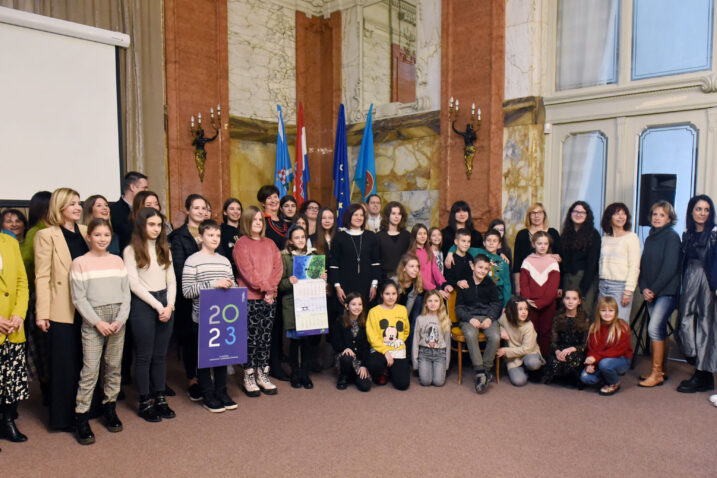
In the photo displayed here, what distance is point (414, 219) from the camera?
24.2 feet

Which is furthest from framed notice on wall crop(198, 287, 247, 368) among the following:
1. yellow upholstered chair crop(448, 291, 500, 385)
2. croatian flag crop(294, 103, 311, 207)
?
croatian flag crop(294, 103, 311, 207)

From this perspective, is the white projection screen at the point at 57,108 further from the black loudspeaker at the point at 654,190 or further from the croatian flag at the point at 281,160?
the black loudspeaker at the point at 654,190

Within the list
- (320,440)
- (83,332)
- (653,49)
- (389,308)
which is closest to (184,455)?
(320,440)

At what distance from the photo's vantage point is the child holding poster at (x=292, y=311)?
14.7ft

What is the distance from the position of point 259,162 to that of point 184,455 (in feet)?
17.1

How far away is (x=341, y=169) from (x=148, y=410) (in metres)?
4.77

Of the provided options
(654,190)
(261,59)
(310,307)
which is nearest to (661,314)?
(654,190)

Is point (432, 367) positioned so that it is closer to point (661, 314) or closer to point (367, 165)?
point (661, 314)

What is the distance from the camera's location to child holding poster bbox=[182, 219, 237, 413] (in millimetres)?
3822

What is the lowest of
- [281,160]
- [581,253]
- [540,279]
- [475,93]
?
[540,279]

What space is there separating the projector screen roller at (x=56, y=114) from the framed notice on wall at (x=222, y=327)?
3122 millimetres

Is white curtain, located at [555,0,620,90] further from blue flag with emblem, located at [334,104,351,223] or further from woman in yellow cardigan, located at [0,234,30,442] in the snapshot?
woman in yellow cardigan, located at [0,234,30,442]

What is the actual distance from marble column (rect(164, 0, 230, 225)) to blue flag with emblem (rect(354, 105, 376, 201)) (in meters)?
1.86

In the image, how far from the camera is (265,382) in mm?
4289
